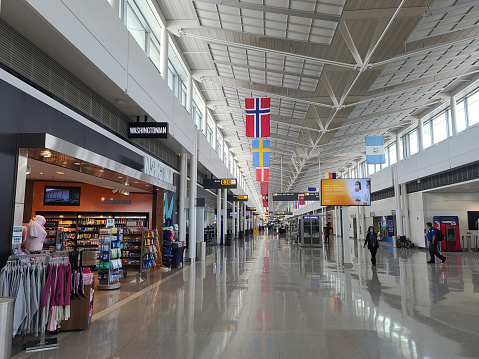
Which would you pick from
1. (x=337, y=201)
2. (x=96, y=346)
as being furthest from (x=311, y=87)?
(x=96, y=346)

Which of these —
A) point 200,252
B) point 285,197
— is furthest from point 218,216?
point 200,252

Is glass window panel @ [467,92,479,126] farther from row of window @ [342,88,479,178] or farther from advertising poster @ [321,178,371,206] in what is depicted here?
advertising poster @ [321,178,371,206]

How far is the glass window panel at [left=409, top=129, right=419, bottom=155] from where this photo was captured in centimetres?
2411

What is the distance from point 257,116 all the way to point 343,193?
4384mm

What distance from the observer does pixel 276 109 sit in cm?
1927

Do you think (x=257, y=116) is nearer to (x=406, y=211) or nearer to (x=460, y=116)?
(x=460, y=116)

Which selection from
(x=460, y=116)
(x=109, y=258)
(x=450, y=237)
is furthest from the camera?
(x=450, y=237)

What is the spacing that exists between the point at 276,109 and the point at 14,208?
15610mm

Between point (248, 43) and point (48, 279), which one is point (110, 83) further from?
point (248, 43)

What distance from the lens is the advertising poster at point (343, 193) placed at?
13.3 meters

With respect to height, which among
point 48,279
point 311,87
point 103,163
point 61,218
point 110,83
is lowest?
point 48,279

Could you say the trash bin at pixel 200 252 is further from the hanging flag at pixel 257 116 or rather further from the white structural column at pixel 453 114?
the white structural column at pixel 453 114

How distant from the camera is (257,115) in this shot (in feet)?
44.5

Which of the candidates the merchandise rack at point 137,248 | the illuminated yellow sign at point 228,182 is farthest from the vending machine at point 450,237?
the merchandise rack at point 137,248
